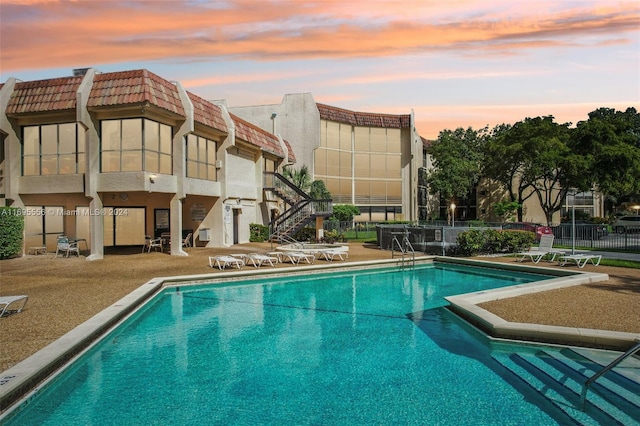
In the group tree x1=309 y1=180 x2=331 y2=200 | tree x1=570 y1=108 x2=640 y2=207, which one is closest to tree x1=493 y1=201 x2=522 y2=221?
tree x1=570 y1=108 x2=640 y2=207

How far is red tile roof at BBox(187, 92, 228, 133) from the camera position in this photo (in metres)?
21.2

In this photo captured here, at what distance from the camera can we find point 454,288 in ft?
46.2

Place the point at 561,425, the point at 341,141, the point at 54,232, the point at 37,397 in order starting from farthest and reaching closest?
the point at 341,141
the point at 54,232
the point at 37,397
the point at 561,425

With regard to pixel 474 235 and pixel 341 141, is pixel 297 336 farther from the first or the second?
pixel 341 141

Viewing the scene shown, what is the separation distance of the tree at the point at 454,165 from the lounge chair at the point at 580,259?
31.0 metres

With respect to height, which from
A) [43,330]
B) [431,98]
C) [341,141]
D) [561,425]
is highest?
[341,141]

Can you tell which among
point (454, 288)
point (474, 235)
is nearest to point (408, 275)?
point (454, 288)

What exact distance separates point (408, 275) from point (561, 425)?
11.6 meters

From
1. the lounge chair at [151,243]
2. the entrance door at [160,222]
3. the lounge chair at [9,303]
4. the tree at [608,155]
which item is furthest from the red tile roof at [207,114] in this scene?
the tree at [608,155]

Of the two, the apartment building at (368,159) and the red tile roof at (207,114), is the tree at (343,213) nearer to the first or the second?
the apartment building at (368,159)

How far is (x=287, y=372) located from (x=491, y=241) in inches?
652

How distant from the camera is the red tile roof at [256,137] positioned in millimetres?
26016

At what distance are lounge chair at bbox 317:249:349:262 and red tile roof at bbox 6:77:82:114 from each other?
12.8m

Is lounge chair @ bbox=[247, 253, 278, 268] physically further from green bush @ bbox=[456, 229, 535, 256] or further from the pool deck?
green bush @ bbox=[456, 229, 535, 256]
